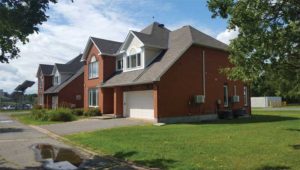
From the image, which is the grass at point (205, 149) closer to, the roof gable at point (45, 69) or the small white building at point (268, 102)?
the roof gable at point (45, 69)

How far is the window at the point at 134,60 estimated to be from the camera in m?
28.7

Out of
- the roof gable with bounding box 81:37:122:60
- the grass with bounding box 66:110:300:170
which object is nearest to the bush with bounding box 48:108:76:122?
the roof gable with bounding box 81:37:122:60

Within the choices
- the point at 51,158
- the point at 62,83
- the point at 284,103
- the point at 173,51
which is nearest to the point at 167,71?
the point at 173,51

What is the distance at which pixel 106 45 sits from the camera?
35000 mm

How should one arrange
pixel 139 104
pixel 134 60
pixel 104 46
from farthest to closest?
1. pixel 104 46
2. pixel 134 60
3. pixel 139 104

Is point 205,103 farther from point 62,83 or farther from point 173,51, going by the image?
point 62,83

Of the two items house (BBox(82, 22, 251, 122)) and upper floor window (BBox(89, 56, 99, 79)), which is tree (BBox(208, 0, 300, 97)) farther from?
upper floor window (BBox(89, 56, 99, 79))

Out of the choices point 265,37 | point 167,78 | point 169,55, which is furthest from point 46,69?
point 265,37

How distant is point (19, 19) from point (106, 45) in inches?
942

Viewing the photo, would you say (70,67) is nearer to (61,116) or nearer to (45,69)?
(45,69)

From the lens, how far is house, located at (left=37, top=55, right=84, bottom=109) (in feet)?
143

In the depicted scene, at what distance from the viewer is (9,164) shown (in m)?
11.2

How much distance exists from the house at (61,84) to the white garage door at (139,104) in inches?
559

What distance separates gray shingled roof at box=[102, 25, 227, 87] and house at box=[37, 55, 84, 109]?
42.2 feet
